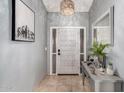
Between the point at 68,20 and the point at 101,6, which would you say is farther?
the point at 68,20

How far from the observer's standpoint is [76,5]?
5785mm

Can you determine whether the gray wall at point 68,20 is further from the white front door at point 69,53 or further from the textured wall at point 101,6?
the textured wall at point 101,6

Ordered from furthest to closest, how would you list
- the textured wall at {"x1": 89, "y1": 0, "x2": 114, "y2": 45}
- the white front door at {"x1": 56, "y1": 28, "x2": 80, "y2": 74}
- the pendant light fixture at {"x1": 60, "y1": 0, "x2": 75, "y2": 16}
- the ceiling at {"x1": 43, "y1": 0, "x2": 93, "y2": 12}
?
the white front door at {"x1": 56, "y1": 28, "x2": 80, "y2": 74} → the ceiling at {"x1": 43, "y1": 0, "x2": 93, "y2": 12} → the pendant light fixture at {"x1": 60, "y1": 0, "x2": 75, "y2": 16} → the textured wall at {"x1": 89, "y1": 0, "x2": 114, "y2": 45}

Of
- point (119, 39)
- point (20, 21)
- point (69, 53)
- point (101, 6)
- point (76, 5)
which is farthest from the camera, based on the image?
point (69, 53)

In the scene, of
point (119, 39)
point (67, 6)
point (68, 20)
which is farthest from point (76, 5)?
point (119, 39)

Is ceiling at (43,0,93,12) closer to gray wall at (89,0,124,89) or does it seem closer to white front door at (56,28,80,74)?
white front door at (56,28,80,74)

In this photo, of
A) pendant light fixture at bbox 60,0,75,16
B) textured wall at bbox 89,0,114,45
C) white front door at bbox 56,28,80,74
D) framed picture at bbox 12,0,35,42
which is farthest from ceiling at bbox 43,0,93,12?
framed picture at bbox 12,0,35,42

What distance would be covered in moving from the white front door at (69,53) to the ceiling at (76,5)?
89 cm

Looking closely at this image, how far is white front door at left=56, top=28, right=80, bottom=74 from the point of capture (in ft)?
20.8

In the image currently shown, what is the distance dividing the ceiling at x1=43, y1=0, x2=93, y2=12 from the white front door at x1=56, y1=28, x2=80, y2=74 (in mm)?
893

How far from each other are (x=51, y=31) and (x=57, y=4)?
1.18 metres

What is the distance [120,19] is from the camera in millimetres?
2457

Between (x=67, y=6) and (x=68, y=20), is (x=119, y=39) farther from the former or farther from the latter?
(x=68, y=20)

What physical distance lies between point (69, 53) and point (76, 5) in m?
1.92
